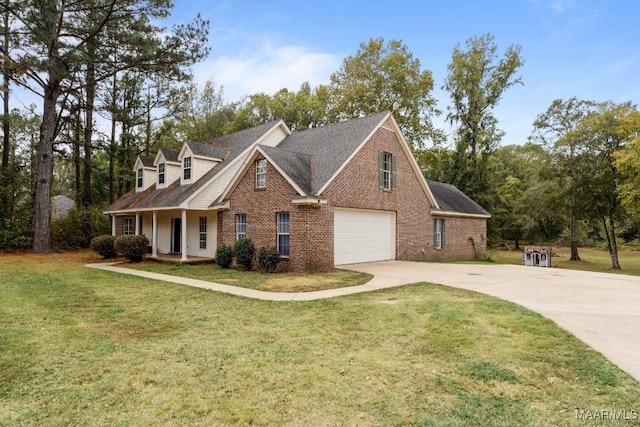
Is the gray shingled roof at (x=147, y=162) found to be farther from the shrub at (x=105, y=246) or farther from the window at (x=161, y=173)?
the shrub at (x=105, y=246)

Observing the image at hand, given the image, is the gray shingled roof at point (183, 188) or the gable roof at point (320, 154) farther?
the gray shingled roof at point (183, 188)

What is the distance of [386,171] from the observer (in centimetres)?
1711

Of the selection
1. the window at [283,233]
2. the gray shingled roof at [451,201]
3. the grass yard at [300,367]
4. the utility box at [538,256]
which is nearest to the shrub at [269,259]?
the window at [283,233]

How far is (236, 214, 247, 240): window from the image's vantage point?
51.6ft

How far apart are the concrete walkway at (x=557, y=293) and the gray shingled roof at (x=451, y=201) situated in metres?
8.44

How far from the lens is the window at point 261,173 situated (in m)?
14.8

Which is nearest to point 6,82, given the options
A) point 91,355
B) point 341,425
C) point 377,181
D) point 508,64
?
point 377,181

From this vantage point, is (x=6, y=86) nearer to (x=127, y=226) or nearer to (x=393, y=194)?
(x=127, y=226)

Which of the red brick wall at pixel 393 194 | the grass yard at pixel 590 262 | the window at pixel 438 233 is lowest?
the grass yard at pixel 590 262

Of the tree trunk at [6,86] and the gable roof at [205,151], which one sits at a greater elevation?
the tree trunk at [6,86]

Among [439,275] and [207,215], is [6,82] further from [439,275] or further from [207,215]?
[439,275]

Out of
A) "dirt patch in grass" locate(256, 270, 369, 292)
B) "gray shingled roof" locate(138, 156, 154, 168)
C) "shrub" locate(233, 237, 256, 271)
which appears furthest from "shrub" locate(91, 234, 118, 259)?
"dirt patch in grass" locate(256, 270, 369, 292)

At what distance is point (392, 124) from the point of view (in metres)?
17.5

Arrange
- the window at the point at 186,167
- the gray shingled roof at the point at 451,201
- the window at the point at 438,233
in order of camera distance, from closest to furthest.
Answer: the window at the point at 186,167 → the window at the point at 438,233 → the gray shingled roof at the point at 451,201
